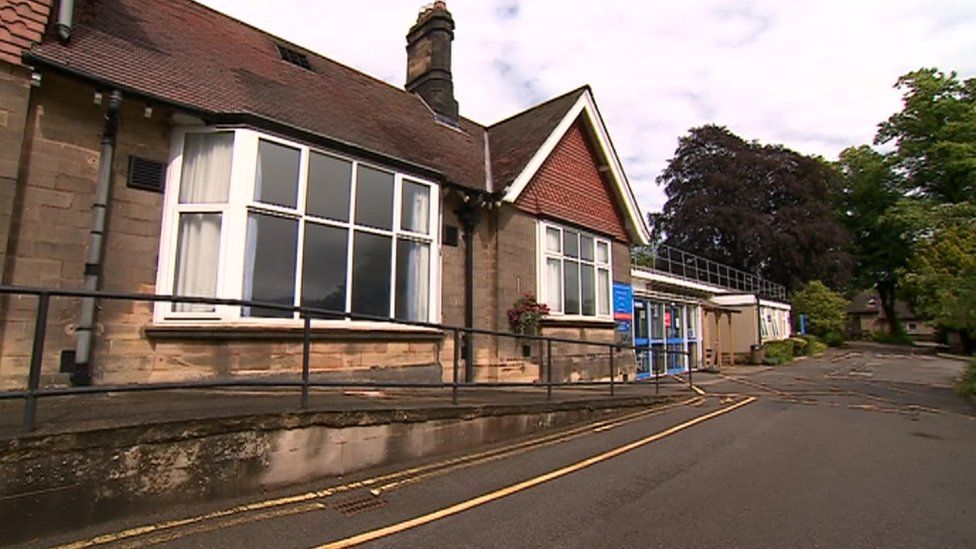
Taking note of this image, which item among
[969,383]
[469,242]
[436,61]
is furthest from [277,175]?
[969,383]

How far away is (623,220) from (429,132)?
20.1 feet

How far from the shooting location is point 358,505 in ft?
15.1

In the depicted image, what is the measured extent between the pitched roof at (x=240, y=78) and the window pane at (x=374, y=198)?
39 cm

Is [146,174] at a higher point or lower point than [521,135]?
lower

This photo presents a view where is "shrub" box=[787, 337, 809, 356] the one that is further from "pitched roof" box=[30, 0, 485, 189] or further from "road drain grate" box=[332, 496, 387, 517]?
"road drain grate" box=[332, 496, 387, 517]

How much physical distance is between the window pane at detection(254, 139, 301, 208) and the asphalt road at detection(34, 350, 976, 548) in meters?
4.16

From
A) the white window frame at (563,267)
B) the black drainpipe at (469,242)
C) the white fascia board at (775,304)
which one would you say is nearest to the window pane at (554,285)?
the white window frame at (563,267)

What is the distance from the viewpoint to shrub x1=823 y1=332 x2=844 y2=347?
41594mm

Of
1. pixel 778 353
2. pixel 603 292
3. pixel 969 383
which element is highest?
pixel 603 292

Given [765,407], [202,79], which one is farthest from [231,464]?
[765,407]

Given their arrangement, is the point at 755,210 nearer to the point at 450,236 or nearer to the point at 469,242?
the point at 469,242

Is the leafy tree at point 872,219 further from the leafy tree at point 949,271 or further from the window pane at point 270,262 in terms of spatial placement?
the window pane at point 270,262

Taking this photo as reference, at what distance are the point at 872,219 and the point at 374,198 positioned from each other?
5222 cm

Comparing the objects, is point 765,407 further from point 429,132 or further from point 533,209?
point 429,132
